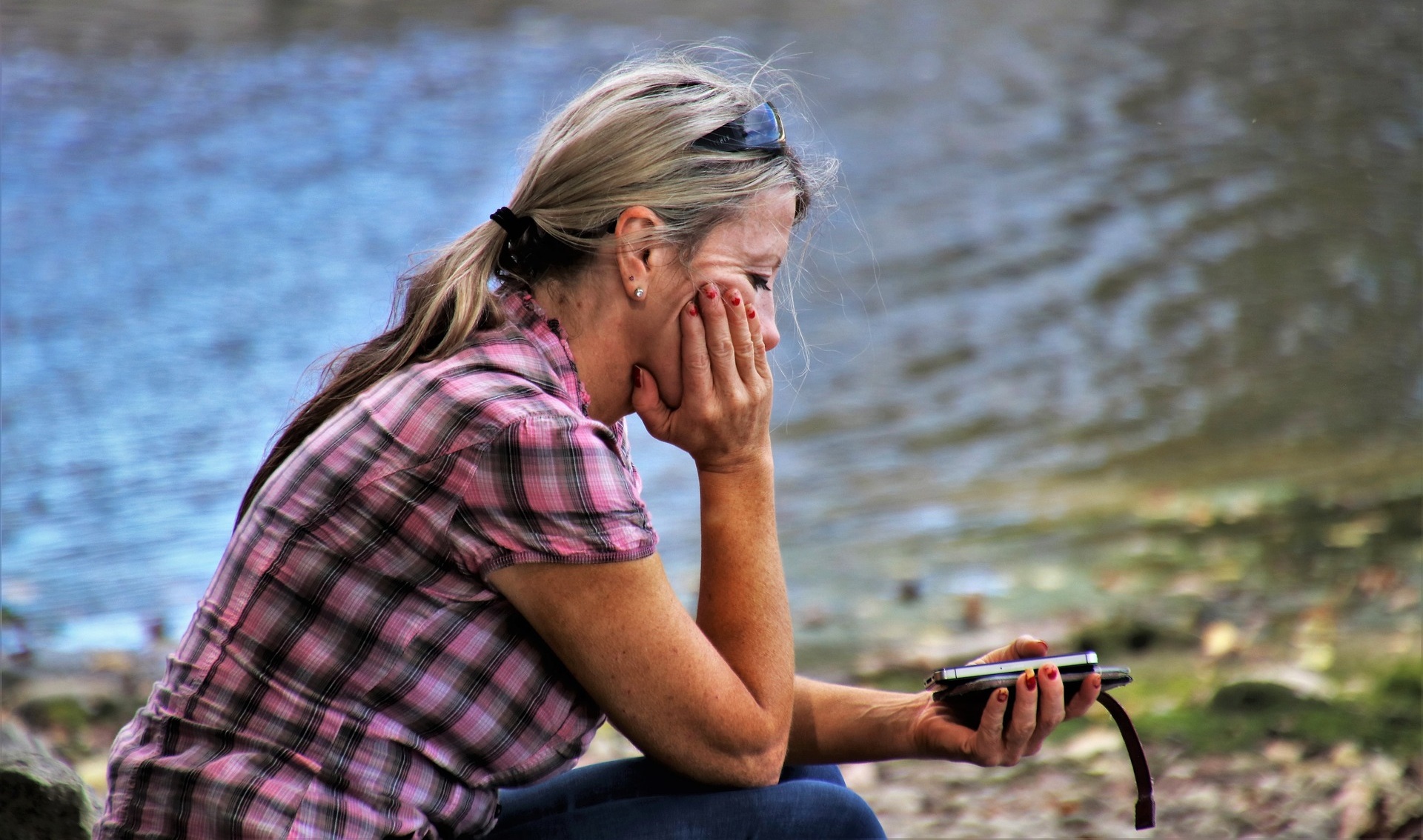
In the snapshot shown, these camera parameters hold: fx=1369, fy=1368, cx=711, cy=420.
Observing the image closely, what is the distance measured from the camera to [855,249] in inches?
356

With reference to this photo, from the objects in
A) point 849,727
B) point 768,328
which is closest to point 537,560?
point 768,328

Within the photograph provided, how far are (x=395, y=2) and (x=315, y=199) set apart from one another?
3582 millimetres

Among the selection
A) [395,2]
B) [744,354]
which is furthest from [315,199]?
[744,354]

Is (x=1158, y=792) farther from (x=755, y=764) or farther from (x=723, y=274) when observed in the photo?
(x=723, y=274)

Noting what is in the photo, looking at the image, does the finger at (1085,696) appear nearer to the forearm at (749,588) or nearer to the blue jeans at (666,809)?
the blue jeans at (666,809)

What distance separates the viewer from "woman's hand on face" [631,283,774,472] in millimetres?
1864

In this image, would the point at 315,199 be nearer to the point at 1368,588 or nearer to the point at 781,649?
the point at 1368,588

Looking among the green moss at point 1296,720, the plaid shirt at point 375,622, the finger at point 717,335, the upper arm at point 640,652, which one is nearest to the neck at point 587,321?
the finger at point 717,335

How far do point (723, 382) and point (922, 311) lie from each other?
6523 mm

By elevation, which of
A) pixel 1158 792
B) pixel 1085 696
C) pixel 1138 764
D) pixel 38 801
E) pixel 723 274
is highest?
pixel 723 274

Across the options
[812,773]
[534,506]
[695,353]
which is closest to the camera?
[534,506]

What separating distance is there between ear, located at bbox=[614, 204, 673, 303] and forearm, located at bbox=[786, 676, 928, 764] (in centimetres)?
76

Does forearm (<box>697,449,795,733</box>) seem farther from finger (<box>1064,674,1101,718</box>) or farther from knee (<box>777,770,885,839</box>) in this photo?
finger (<box>1064,674,1101,718</box>)

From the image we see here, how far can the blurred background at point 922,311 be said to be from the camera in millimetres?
4301
